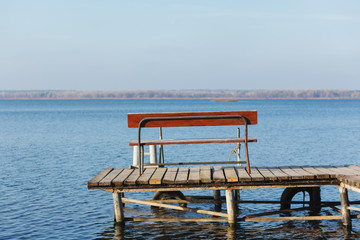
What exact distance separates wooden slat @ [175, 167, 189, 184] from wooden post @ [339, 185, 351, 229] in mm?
2669

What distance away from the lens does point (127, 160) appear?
Result: 76.1 feet

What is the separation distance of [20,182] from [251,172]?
9908mm

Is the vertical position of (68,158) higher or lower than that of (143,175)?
lower

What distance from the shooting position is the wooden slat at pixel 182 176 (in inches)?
323

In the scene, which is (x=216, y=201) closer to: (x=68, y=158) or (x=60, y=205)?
(x=60, y=205)

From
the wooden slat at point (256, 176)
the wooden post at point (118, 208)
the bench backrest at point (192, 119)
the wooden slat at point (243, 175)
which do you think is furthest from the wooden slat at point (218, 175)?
the wooden post at point (118, 208)

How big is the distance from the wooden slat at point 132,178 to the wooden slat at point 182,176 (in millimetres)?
707

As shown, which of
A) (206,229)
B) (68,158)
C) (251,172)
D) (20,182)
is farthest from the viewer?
(68,158)

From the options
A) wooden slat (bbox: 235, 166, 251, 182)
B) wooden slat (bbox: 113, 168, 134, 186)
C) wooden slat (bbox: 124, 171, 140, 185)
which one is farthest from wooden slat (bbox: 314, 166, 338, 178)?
wooden slat (bbox: 113, 168, 134, 186)

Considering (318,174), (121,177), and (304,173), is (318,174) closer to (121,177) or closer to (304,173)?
(304,173)

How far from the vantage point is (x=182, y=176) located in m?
8.62

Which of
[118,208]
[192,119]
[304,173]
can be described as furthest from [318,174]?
[118,208]

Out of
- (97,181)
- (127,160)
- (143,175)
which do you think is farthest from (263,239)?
(127,160)

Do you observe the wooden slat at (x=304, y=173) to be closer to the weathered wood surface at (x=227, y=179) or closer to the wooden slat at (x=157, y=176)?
the weathered wood surface at (x=227, y=179)
